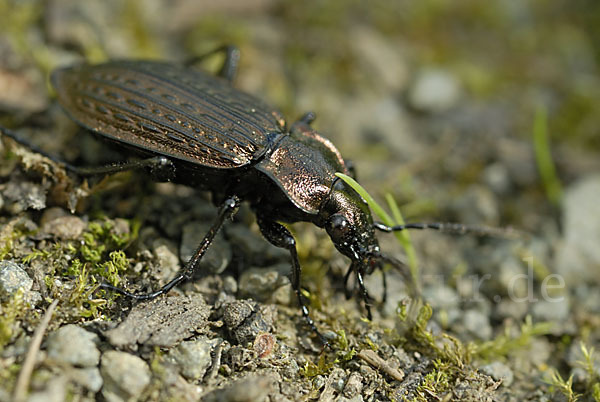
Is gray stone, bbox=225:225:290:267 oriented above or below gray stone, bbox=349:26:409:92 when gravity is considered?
below

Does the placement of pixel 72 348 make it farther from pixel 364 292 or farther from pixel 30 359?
pixel 364 292

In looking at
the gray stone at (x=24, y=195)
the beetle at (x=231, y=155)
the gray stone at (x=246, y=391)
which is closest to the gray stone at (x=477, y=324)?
the beetle at (x=231, y=155)

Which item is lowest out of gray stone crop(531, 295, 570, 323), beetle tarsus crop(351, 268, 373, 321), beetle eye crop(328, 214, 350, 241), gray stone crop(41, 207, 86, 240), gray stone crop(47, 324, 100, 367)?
gray stone crop(41, 207, 86, 240)

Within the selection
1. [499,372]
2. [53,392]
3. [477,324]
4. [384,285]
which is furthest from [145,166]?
[499,372]

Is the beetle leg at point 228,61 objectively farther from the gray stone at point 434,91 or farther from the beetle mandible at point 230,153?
the gray stone at point 434,91

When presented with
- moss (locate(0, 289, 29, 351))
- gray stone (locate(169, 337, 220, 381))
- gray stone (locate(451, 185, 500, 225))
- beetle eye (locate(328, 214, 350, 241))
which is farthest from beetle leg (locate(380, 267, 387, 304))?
moss (locate(0, 289, 29, 351))

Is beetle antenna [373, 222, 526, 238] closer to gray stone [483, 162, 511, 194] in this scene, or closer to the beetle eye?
the beetle eye
